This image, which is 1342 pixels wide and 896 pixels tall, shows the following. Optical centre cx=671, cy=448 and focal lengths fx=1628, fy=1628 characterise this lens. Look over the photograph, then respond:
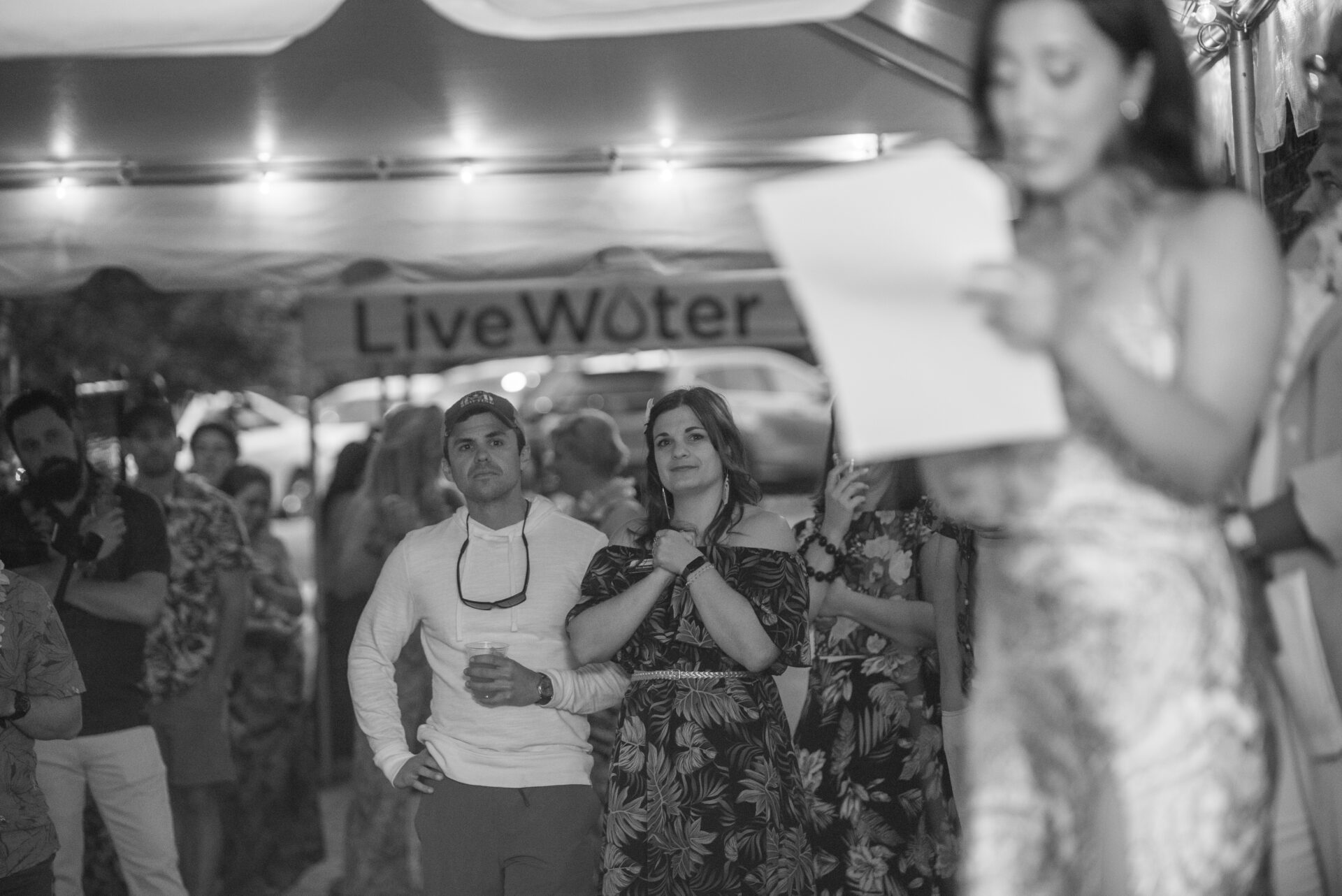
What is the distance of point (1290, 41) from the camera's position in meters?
4.09

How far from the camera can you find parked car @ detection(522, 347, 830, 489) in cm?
1847

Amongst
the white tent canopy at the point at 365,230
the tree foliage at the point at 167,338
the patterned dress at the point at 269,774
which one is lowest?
the patterned dress at the point at 269,774

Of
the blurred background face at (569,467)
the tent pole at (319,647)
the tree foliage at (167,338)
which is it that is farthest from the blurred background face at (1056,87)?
the tree foliage at (167,338)

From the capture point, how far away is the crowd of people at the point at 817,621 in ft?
6.77

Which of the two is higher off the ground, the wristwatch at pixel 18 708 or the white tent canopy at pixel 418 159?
the white tent canopy at pixel 418 159

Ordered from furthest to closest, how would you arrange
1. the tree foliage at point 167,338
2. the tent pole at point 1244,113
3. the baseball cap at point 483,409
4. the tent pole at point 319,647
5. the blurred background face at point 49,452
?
the tree foliage at point 167,338, the tent pole at point 319,647, the blurred background face at point 49,452, the baseball cap at point 483,409, the tent pole at point 1244,113

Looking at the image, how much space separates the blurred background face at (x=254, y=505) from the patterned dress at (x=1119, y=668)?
762cm

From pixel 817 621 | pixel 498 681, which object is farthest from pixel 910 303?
pixel 817 621

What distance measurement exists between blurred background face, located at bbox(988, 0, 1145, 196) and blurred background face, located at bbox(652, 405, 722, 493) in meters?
3.10

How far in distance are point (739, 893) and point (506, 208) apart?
336 centimetres

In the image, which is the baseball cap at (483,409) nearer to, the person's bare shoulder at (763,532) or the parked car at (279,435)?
the person's bare shoulder at (763,532)

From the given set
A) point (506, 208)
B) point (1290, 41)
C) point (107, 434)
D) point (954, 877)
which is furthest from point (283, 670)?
point (1290, 41)

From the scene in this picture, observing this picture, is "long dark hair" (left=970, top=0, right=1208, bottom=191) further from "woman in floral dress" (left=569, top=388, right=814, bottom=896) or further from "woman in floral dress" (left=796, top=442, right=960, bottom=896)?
"woman in floral dress" (left=796, top=442, right=960, bottom=896)

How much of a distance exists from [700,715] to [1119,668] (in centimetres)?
285
